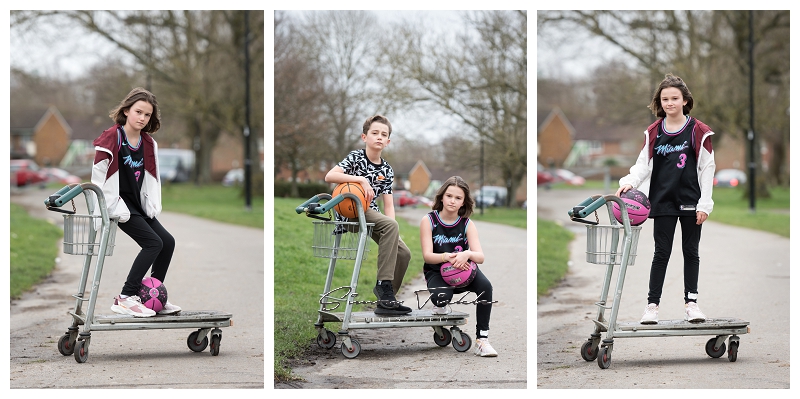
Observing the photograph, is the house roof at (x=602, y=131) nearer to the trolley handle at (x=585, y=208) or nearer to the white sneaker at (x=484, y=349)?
the white sneaker at (x=484, y=349)

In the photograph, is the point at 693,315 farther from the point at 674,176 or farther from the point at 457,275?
the point at 457,275

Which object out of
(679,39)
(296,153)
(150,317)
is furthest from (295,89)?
(679,39)

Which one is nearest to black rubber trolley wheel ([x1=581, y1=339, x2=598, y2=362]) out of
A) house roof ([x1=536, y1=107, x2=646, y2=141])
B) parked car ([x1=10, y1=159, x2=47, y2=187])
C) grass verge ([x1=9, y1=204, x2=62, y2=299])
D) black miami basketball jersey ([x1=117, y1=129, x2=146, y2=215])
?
black miami basketball jersey ([x1=117, y1=129, x2=146, y2=215])

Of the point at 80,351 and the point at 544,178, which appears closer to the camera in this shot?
the point at 80,351

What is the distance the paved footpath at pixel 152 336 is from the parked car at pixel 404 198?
4.23 ft

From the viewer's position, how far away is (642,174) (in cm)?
536

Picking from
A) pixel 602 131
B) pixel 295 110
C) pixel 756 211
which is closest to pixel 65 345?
pixel 295 110

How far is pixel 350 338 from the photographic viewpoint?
537cm

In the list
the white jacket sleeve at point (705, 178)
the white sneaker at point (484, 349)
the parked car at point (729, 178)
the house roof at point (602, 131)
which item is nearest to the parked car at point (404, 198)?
the white sneaker at point (484, 349)

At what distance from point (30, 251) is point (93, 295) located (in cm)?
653

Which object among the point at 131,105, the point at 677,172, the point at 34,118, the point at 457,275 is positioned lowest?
the point at 457,275

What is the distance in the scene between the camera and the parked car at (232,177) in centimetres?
2897

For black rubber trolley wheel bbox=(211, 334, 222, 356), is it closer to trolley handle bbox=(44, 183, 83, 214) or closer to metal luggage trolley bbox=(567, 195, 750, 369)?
trolley handle bbox=(44, 183, 83, 214)

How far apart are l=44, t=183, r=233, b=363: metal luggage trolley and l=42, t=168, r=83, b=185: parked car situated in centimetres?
2264
